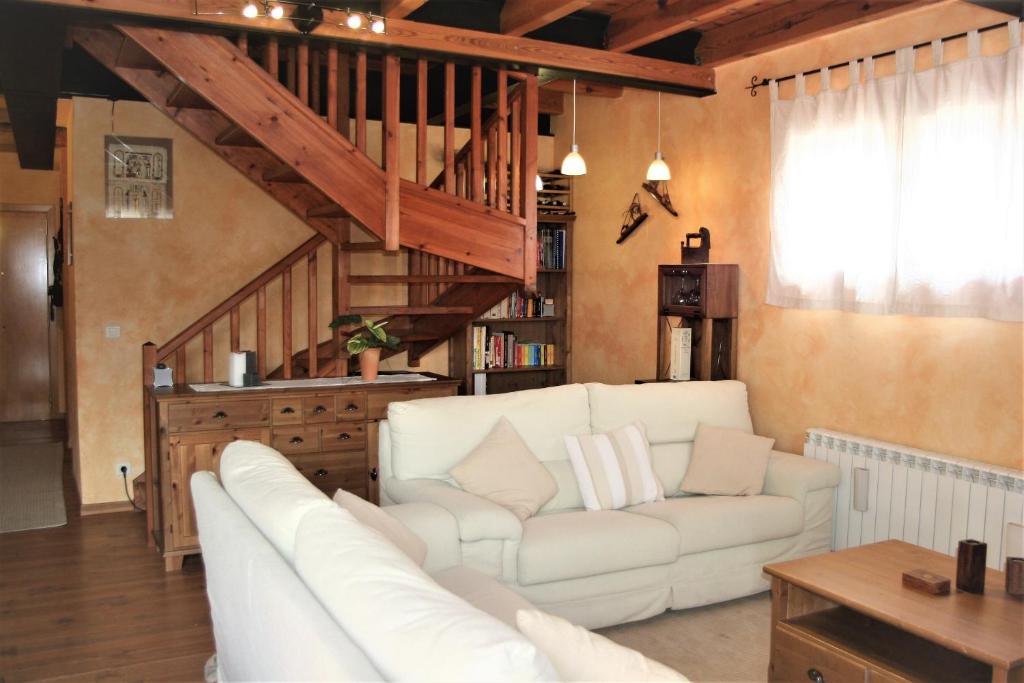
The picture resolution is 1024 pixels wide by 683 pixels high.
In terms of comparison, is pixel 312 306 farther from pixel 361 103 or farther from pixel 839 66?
pixel 839 66

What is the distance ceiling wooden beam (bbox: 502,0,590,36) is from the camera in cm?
416

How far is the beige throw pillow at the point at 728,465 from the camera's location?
4363mm

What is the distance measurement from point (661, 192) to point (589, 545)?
2.90 m

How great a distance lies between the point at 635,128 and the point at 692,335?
1635 mm

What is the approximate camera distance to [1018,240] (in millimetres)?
3676

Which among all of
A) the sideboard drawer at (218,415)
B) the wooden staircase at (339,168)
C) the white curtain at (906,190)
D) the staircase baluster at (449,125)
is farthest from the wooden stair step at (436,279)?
the white curtain at (906,190)

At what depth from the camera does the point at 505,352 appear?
660 centimetres

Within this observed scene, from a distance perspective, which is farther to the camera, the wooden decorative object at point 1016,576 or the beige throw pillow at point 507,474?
the beige throw pillow at point 507,474

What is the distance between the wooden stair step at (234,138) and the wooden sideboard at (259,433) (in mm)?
1353

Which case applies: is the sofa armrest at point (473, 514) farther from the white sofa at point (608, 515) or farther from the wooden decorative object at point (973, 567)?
the wooden decorative object at point (973, 567)

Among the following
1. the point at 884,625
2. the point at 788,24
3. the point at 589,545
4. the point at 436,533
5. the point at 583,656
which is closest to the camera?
the point at 583,656

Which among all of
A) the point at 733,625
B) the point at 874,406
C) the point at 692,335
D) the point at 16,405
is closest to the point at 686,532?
the point at 733,625

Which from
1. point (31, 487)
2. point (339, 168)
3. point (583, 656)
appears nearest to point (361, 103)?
point (339, 168)

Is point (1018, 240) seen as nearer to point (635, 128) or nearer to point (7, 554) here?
point (635, 128)
